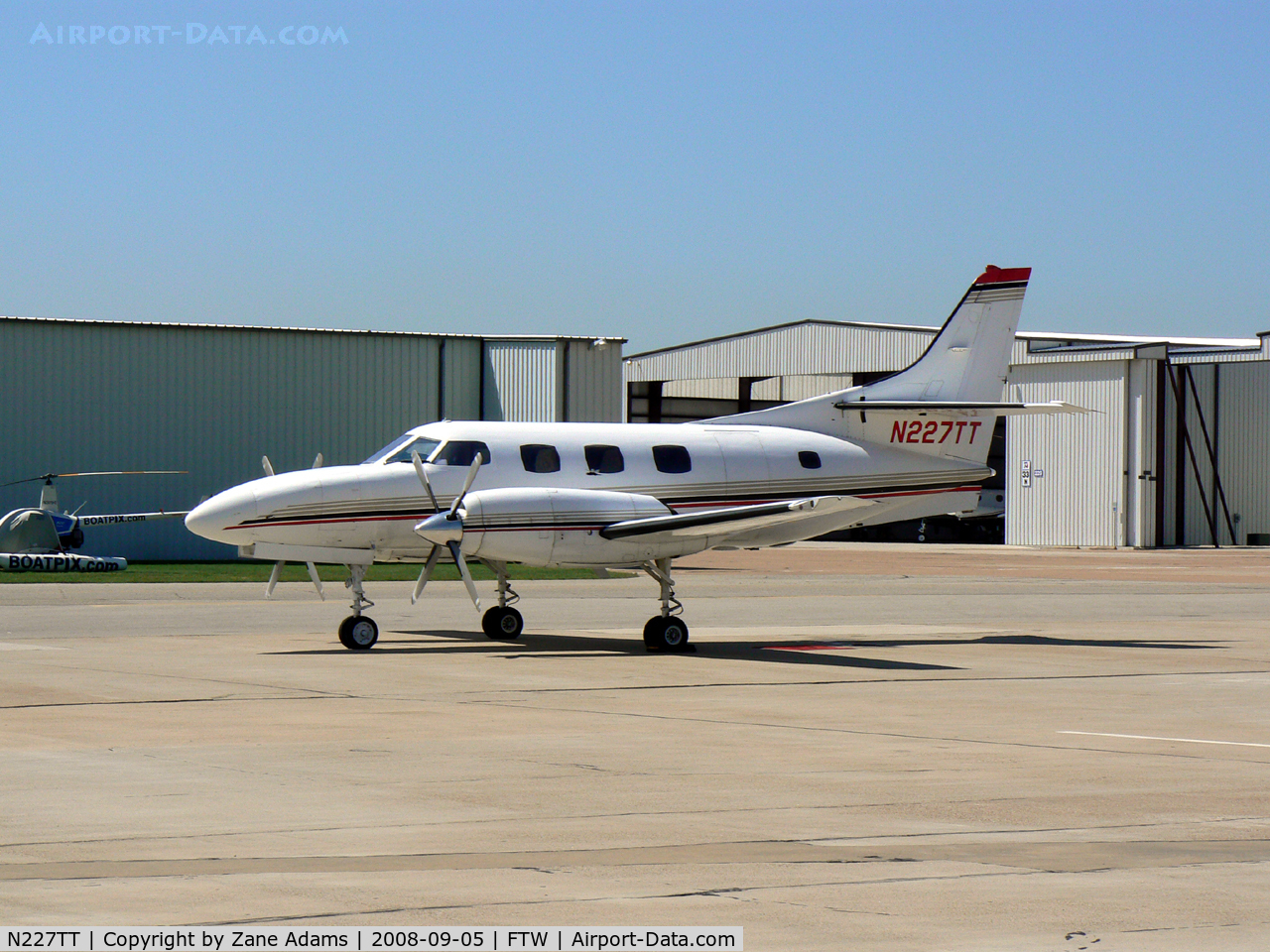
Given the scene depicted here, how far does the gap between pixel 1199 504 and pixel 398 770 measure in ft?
193

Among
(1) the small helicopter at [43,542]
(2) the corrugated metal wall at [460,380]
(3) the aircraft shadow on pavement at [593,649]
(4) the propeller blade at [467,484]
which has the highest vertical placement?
(2) the corrugated metal wall at [460,380]

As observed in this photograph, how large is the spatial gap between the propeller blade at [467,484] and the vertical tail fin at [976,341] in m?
7.26

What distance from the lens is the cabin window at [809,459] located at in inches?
912

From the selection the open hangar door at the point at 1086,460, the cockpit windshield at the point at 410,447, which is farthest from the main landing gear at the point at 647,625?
the open hangar door at the point at 1086,460

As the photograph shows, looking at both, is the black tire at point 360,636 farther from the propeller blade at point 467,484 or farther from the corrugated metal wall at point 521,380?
the corrugated metal wall at point 521,380

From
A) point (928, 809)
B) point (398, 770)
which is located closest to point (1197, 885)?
point (928, 809)

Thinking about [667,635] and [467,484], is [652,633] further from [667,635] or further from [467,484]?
[467,484]

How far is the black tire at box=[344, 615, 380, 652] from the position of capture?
20.1 metres

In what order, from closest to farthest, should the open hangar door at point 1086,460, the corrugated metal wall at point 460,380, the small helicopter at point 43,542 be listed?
the small helicopter at point 43,542, the corrugated metal wall at point 460,380, the open hangar door at point 1086,460

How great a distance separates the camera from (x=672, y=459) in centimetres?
2225

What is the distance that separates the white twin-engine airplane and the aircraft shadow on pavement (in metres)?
0.47

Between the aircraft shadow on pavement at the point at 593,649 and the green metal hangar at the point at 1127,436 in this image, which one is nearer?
the aircraft shadow on pavement at the point at 593,649

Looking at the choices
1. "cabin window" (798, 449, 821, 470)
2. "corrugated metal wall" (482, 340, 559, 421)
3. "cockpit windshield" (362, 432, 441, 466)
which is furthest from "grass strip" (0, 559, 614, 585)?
"cockpit windshield" (362, 432, 441, 466)

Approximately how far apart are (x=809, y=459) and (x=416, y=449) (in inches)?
235
